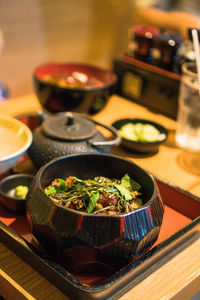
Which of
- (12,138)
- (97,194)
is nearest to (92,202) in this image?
(97,194)

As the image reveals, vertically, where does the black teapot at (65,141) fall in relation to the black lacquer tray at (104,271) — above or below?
above

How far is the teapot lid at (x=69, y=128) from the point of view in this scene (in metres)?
1.16

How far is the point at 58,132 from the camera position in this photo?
46.5 inches

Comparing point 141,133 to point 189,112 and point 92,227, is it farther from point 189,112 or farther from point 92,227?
point 92,227

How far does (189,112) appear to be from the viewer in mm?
1562

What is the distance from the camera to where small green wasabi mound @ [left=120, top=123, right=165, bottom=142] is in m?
1.43

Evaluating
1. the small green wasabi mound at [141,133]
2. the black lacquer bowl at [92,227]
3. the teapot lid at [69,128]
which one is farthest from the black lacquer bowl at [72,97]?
the black lacquer bowl at [92,227]

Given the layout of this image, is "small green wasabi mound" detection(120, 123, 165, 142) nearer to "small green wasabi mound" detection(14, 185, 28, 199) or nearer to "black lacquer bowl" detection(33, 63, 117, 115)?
"black lacquer bowl" detection(33, 63, 117, 115)

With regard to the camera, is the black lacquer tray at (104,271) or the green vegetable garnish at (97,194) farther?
the green vegetable garnish at (97,194)

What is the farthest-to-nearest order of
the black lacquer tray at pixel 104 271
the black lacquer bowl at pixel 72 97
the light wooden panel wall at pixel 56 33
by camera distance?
1. the light wooden panel wall at pixel 56 33
2. the black lacquer bowl at pixel 72 97
3. the black lacquer tray at pixel 104 271

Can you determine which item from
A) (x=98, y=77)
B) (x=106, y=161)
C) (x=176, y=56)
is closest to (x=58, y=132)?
(x=106, y=161)

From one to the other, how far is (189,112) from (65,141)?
67cm

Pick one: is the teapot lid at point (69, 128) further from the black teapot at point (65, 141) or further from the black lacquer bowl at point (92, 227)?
the black lacquer bowl at point (92, 227)

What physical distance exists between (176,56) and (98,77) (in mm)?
411
